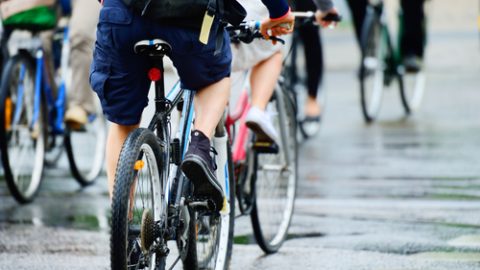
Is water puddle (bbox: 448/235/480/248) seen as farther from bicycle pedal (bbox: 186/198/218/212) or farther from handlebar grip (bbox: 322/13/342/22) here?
bicycle pedal (bbox: 186/198/218/212)

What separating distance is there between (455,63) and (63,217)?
1085 centimetres

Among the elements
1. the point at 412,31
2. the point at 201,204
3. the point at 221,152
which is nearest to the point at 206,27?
the point at 201,204

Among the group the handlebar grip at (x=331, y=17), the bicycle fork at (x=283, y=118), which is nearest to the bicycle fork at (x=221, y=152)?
the bicycle fork at (x=283, y=118)

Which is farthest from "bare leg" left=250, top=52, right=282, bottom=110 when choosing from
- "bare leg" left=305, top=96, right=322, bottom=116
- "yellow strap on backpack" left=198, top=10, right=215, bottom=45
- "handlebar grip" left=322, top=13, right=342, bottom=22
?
"bare leg" left=305, top=96, right=322, bottom=116

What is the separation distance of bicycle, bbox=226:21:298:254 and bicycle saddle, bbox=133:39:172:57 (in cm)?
169

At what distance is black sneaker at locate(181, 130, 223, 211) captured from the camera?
16.0 ft

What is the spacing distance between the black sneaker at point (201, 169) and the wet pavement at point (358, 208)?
48.7 inches

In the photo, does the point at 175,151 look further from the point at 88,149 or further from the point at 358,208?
the point at 88,149

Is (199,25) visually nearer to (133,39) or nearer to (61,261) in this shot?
(133,39)

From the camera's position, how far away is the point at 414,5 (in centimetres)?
1273

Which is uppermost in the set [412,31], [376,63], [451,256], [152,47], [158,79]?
[412,31]

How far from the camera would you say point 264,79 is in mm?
6516

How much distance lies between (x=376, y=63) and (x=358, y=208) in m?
4.60

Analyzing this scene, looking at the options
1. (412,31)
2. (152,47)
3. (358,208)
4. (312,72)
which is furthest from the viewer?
(412,31)
